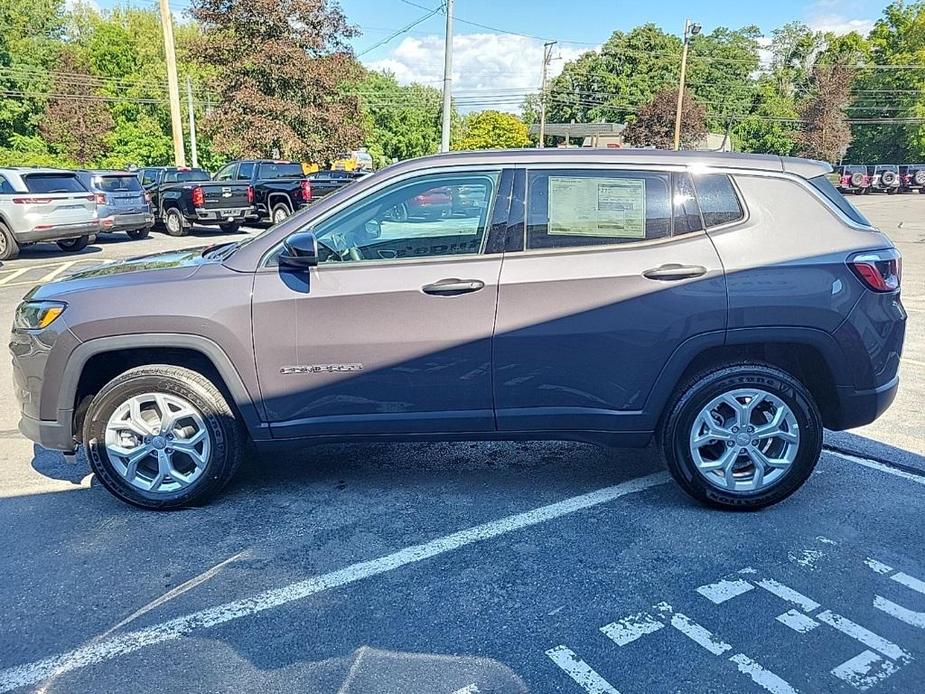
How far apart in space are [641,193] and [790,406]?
135 centimetres

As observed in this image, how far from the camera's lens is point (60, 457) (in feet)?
15.1

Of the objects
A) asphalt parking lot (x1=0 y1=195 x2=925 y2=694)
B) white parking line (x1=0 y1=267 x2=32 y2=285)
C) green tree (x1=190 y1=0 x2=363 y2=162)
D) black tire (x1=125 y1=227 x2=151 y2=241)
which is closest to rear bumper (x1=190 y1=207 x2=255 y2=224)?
black tire (x1=125 y1=227 x2=151 y2=241)

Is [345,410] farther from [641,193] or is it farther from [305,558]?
[641,193]

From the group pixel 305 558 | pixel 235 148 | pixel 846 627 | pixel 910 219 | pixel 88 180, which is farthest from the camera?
pixel 235 148

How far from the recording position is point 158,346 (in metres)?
3.63

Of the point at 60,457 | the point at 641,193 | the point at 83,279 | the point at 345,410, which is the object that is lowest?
the point at 60,457

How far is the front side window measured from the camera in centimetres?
369

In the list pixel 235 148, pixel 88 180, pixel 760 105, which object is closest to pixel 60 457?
pixel 88 180

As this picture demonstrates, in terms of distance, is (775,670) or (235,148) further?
(235,148)

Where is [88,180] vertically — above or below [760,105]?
below

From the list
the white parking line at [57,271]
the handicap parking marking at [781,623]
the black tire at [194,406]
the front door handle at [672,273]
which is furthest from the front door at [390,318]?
the white parking line at [57,271]

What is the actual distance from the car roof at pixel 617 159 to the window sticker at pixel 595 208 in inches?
5.0

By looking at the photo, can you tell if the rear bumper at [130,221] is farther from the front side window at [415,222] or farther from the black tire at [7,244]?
the front side window at [415,222]

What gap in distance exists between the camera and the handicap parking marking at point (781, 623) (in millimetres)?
2547
